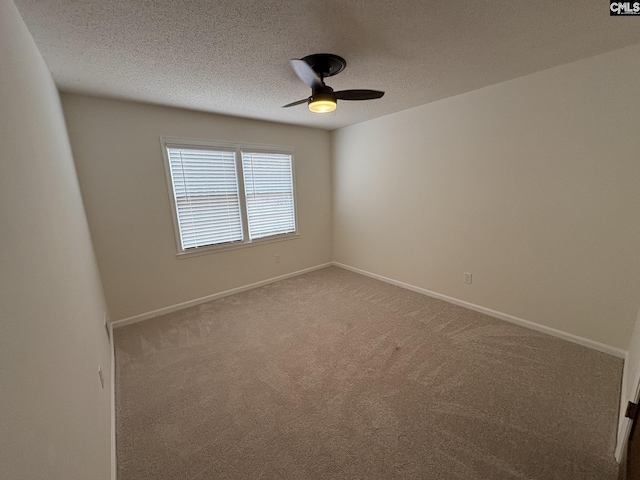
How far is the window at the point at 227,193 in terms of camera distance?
3.11 metres

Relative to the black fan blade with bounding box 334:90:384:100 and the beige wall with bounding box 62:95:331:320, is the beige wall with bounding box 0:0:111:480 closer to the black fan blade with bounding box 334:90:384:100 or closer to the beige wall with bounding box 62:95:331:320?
the beige wall with bounding box 62:95:331:320

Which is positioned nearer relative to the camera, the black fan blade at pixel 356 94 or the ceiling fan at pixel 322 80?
the ceiling fan at pixel 322 80

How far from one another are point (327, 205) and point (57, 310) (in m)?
3.88

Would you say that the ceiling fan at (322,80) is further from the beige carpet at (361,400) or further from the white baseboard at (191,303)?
the white baseboard at (191,303)

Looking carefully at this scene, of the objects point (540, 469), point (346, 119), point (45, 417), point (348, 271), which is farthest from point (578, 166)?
point (45, 417)

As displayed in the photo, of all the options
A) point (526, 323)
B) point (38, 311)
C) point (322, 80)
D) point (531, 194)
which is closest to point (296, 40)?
point (322, 80)

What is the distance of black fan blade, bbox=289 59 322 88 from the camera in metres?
1.62

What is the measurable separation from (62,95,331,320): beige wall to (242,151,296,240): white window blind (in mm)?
257

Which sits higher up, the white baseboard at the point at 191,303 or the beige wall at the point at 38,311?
the beige wall at the point at 38,311

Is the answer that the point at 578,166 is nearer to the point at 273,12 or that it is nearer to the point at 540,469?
the point at 540,469

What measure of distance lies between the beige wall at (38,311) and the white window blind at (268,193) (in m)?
2.17

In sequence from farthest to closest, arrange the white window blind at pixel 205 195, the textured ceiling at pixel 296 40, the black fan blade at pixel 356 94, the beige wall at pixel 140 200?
the white window blind at pixel 205 195 → the beige wall at pixel 140 200 → the black fan blade at pixel 356 94 → the textured ceiling at pixel 296 40

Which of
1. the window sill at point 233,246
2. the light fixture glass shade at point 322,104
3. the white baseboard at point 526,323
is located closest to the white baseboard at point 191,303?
the window sill at point 233,246

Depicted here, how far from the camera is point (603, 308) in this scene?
2166 millimetres
